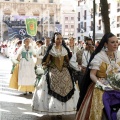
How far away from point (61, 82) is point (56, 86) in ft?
0.36

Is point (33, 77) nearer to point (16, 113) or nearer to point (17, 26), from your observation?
point (16, 113)

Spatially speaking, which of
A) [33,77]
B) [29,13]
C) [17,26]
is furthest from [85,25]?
Result: [33,77]

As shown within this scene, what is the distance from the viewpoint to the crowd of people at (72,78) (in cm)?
421

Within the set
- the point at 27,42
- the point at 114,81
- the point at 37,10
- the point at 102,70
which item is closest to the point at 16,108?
the point at 27,42

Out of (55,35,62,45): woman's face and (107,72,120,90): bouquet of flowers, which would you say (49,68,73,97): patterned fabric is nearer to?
(55,35,62,45): woman's face

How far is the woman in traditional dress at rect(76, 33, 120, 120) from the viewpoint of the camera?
4.12 meters

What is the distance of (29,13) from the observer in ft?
239

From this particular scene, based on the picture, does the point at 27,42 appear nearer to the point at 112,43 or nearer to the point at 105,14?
the point at 105,14

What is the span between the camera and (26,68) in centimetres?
1030

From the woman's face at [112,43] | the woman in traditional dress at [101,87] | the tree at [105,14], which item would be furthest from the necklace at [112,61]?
the tree at [105,14]

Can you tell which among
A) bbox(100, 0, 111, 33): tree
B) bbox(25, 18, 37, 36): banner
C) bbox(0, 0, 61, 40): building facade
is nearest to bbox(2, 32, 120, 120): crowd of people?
bbox(100, 0, 111, 33): tree

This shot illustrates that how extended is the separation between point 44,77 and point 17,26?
46.7 meters

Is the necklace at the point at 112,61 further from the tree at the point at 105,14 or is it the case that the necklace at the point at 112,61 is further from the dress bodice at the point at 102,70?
the tree at the point at 105,14

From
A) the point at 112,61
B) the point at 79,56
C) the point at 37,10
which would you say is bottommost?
the point at 79,56
